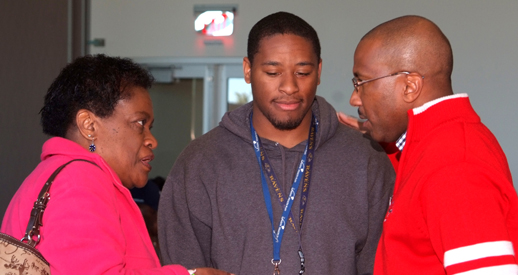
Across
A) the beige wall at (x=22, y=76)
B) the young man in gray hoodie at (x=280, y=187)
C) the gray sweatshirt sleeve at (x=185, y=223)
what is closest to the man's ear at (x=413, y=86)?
the young man in gray hoodie at (x=280, y=187)

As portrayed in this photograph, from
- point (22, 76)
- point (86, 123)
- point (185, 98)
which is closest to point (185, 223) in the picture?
point (86, 123)

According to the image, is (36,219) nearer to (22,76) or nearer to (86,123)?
(86,123)

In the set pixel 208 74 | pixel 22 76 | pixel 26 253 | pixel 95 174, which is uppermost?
pixel 208 74

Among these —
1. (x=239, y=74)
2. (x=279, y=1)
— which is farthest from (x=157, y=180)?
(x=279, y=1)

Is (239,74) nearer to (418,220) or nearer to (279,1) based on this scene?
(279,1)

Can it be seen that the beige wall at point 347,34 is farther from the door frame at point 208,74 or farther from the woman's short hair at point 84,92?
the woman's short hair at point 84,92

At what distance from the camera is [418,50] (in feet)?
5.47

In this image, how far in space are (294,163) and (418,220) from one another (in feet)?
2.76

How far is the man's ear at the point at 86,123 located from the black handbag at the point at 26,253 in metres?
0.35

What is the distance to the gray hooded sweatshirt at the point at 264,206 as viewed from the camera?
2070 millimetres

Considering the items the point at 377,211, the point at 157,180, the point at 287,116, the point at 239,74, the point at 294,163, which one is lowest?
the point at 157,180

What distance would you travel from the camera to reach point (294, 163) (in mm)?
2213

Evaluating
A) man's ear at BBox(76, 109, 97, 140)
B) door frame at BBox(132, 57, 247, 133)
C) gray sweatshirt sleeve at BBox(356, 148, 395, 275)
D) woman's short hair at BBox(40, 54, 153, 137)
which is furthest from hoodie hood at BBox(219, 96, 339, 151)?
door frame at BBox(132, 57, 247, 133)

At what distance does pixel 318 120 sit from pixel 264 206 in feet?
1.60
